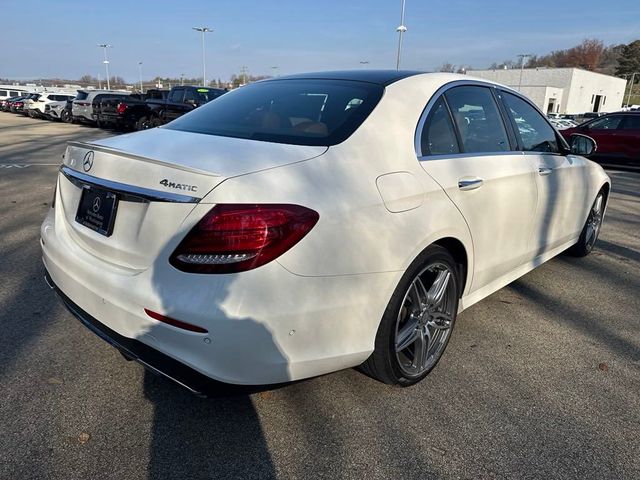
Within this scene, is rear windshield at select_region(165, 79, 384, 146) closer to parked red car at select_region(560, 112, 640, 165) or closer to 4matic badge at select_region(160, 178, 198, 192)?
4matic badge at select_region(160, 178, 198, 192)

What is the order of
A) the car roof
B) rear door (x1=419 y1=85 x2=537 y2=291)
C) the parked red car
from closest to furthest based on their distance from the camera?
rear door (x1=419 y1=85 x2=537 y2=291) → the car roof → the parked red car

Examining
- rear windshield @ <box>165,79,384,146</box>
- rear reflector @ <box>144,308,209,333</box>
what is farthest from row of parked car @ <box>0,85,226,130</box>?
rear reflector @ <box>144,308,209,333</box>

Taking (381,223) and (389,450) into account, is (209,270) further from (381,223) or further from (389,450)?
(389,450)

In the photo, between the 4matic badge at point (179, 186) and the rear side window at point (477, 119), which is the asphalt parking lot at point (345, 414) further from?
the rear side window at point (477, 119)

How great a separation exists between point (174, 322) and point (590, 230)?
467 centimetres

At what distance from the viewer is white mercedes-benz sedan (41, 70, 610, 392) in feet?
6.07

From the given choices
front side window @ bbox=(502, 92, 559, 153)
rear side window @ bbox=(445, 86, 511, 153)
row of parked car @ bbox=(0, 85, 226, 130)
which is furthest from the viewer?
row of parked car @ bbox=(0, 85, 226, 130)

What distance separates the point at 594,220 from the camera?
5.12 meters

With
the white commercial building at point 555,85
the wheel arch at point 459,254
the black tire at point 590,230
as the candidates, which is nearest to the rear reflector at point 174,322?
the wheel arch at point 459,254

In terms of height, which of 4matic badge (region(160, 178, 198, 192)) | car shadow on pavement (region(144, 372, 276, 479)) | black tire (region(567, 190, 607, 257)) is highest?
4matic badge (region(160, 178, 198, 192))

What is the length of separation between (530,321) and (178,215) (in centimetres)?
281

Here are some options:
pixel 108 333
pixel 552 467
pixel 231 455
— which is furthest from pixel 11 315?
pixel 552 467

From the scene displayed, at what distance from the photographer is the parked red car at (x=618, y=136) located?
43.8 ft

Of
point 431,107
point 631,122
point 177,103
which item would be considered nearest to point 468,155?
point 431,107
